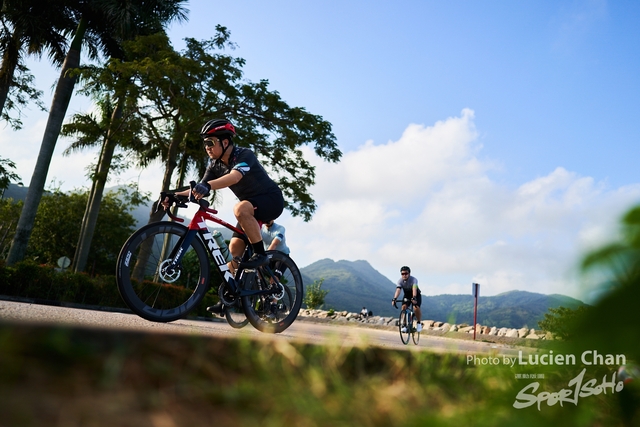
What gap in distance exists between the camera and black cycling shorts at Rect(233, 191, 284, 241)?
5223 millimetres

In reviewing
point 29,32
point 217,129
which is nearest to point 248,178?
point 217,129

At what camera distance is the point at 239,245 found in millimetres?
5527

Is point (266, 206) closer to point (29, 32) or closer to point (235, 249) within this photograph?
point (235, 249)

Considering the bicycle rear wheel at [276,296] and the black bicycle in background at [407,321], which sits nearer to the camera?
the bicycle rear wheel at [276,296]

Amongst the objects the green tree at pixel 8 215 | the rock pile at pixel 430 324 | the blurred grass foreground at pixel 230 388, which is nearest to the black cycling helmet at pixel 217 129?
the blurred grass foreground at pixel 230 388

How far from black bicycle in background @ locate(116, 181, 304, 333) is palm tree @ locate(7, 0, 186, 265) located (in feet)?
55.0

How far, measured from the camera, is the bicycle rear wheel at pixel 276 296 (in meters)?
5.62

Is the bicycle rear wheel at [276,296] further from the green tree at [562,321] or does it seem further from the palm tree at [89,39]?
the palm tree at [89,39]

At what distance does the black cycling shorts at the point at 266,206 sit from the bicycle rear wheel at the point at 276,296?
0.48 metres

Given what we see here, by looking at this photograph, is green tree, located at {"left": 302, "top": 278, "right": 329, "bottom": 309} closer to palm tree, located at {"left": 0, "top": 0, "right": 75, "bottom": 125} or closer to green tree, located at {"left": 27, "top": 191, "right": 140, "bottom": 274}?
Answer: green tree, located at {"left": 27, "top": 191, "right": 140, "bottom": 274}

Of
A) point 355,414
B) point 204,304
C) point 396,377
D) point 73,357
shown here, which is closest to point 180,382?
point 73,357

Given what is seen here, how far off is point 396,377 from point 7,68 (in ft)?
87.6

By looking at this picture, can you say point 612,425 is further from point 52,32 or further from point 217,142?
point 52,32

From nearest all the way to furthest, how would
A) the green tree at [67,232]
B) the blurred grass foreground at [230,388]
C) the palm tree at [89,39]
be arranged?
the blurred grass foreground at [230,388] < the palm tree at [89,39] < the green tree at [67,232]
